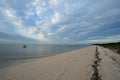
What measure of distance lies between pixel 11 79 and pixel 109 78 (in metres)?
7.39

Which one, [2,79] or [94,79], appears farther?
[2,79]

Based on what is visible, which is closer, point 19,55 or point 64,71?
point 64,71

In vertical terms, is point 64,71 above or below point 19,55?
above

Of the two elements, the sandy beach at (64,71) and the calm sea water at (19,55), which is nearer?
the sandy beach at (64,71)

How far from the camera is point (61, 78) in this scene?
322 inches

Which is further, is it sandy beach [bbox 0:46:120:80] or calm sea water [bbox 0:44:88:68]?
calm sea water [bbox 0:44:88:68]

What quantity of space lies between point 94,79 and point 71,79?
5.42 feet

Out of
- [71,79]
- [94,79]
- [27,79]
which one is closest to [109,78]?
[94,79]

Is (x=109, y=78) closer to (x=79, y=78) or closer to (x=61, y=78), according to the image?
(x=79, y=78)

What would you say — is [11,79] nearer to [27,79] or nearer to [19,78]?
[19,78]

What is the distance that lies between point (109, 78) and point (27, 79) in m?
6.14

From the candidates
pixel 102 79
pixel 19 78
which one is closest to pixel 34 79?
pixel 19 78

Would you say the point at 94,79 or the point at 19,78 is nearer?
the point at 94,79

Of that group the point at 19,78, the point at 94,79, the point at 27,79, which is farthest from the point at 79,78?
the point at 19,78
